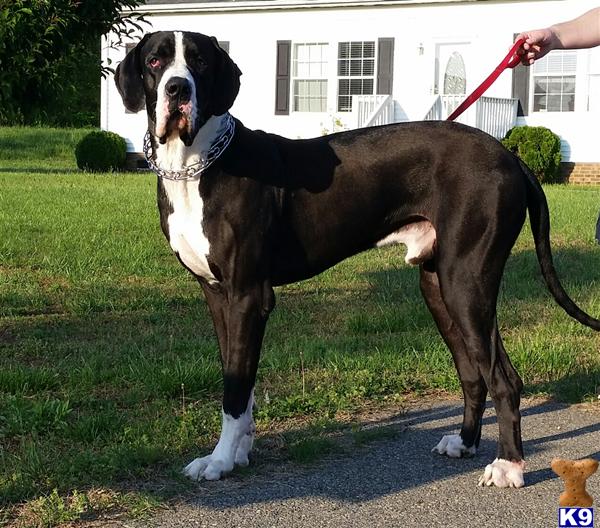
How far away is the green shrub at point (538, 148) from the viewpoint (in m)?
20.8

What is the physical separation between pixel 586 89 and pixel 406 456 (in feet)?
61.3

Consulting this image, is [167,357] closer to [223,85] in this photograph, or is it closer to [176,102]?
[223,85]

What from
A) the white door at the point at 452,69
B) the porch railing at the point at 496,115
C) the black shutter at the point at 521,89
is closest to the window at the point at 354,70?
the white door at the point at 452,69

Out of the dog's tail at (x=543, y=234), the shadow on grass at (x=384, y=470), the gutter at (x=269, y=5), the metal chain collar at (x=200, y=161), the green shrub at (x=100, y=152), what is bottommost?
the shadow on grass at (x=384, y=470)

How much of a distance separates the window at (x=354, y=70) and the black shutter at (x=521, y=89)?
3419mm

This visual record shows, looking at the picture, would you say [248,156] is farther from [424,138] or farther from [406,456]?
[406,456]

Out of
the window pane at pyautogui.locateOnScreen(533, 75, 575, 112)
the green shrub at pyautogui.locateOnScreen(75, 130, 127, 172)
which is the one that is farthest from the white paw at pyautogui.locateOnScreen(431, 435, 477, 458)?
the green shrub at pyautogui.locateOnScreen(75, 130, 127, 172)

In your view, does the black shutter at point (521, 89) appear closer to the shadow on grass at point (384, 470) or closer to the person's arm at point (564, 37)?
the person's arm at point (564, 37)

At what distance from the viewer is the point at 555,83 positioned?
21859 mm

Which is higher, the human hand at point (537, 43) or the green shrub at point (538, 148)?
the human hand at point (537, 43)

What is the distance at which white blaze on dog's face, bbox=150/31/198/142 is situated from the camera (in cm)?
397

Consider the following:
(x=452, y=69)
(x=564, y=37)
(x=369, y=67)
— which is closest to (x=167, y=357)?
(x=564, y=37)

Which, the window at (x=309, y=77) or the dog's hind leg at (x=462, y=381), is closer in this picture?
the dog's hind leg at (x=462, y=381)

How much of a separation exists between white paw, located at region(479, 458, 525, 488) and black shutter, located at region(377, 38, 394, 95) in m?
19.6
